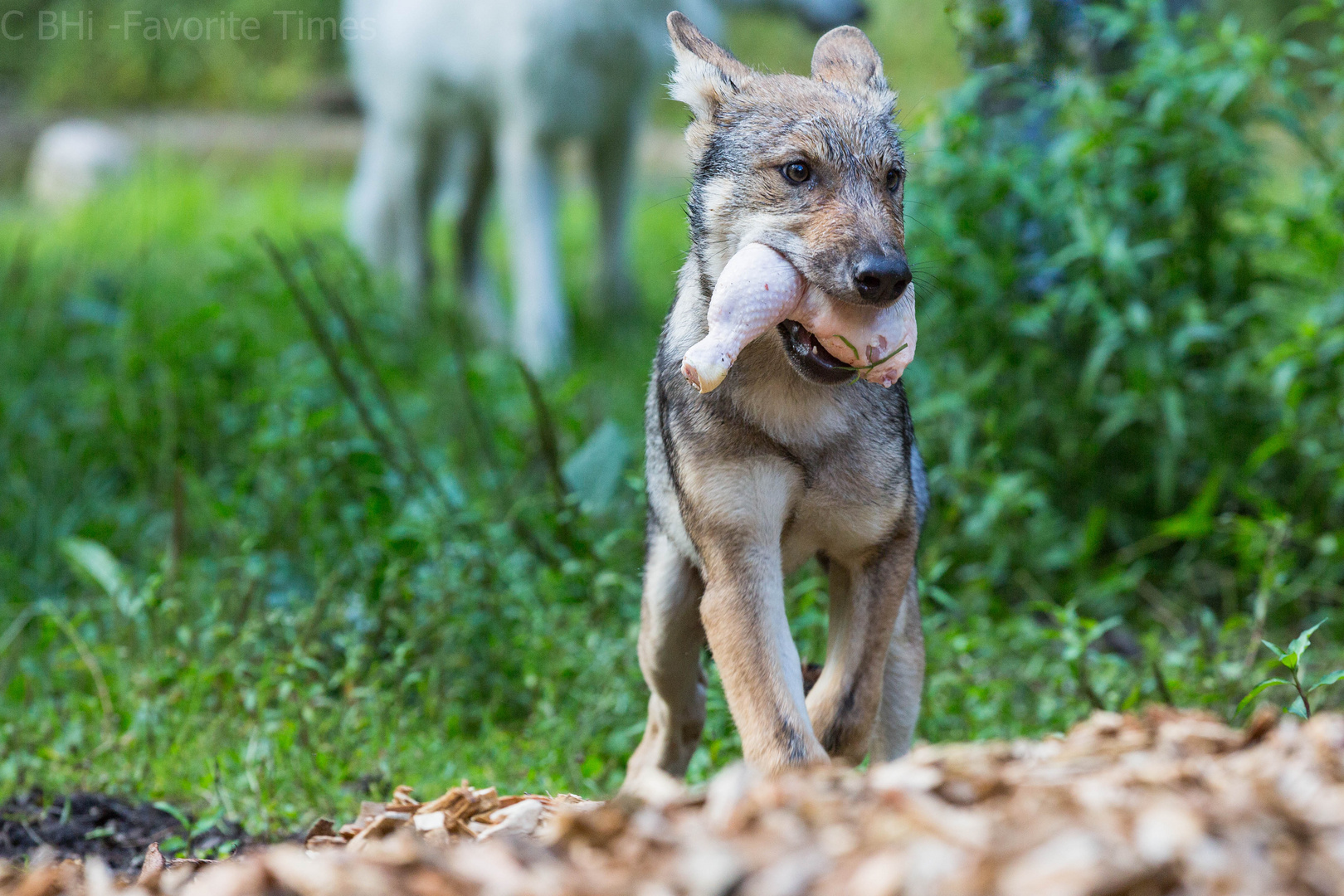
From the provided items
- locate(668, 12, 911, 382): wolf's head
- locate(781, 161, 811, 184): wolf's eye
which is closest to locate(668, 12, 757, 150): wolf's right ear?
locate(668, 12, 911, 382): wolf's head

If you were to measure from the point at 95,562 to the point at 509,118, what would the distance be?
3.92 m

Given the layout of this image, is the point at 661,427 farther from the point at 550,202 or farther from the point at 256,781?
the point at 550,202

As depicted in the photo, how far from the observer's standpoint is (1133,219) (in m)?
5.04

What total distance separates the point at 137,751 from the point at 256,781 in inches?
20.6

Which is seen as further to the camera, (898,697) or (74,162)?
(74,162)

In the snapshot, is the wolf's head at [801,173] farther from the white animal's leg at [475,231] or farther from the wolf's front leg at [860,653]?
the white animal's leg at [475,231]

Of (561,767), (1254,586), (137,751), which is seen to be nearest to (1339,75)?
(1254,586)

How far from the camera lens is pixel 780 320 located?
2.68 meters

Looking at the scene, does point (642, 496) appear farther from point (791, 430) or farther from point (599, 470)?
point (791, 430)

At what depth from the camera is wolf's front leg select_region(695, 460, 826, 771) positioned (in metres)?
2.76

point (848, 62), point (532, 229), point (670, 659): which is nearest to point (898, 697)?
point (670, 659)

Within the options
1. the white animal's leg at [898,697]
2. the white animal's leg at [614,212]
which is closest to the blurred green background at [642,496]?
the white animal's leg at [898,697]

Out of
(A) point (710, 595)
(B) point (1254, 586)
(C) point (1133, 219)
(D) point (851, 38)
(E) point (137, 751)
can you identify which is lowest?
(E) point (137, 751)

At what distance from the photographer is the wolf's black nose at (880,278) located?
2578 millimetres
